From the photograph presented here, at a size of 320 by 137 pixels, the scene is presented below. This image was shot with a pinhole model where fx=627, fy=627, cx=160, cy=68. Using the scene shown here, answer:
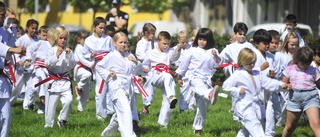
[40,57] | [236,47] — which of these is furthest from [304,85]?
[40,57]

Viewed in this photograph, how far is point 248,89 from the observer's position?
8602mm

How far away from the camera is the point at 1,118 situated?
8531 millimetres

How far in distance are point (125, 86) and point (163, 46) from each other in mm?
2313

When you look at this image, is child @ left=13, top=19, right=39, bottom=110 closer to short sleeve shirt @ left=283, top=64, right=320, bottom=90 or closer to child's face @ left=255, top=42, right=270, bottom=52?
child's face @ left=255, top=42, right=270, bottom=52

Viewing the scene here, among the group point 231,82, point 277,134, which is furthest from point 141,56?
point 231,82

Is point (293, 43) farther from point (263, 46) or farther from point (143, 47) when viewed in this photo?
point (143, 47)

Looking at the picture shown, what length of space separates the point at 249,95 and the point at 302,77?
2.77ft

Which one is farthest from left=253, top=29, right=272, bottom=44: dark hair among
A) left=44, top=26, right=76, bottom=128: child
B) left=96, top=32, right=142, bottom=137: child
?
left=44, top=26, right=76, bottom=128: child

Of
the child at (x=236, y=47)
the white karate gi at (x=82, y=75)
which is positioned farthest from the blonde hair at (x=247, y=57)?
the white karate gi at (x=82, y=75)

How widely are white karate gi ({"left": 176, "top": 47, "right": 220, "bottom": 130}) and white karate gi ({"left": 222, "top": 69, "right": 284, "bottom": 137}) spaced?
144 cm

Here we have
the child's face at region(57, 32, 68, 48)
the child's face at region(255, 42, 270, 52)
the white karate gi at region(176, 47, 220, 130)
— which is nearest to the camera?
the child's face at region(255, 42, 270, 52)

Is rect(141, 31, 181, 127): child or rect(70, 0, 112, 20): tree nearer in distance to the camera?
rect(141, 31, 181, 127): child

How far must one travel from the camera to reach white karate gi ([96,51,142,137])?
9430 mm

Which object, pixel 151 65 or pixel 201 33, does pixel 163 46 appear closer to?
pixel 151 65
